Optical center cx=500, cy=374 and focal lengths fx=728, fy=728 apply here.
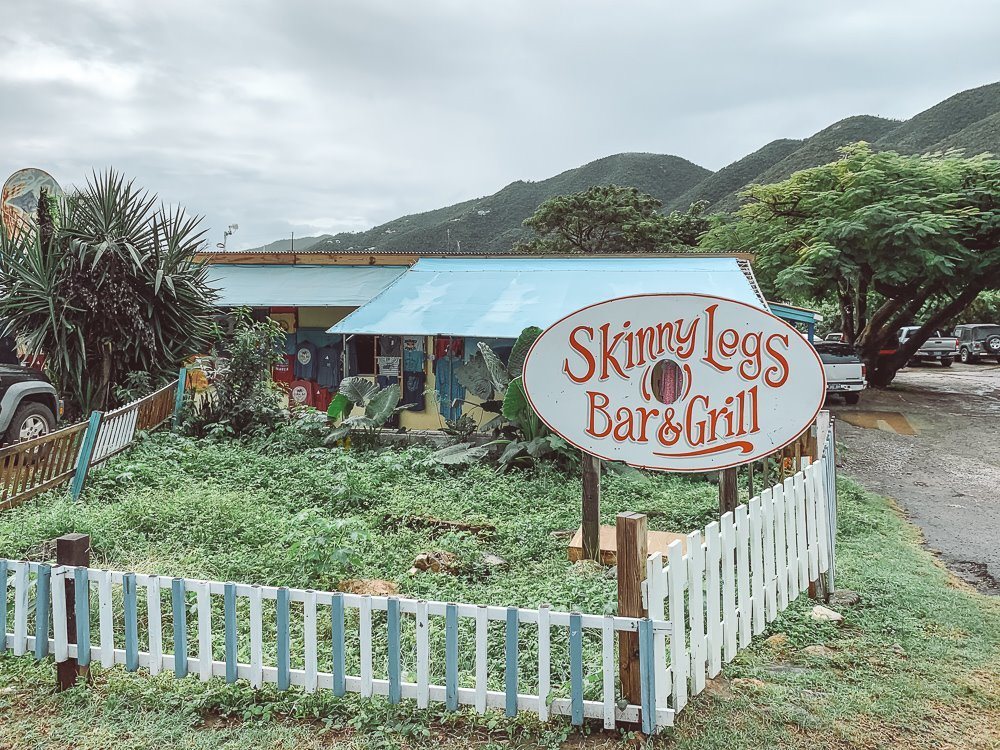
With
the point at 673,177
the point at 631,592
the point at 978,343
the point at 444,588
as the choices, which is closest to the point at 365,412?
the point at 444,588

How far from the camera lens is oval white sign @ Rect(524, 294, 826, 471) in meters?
4.49

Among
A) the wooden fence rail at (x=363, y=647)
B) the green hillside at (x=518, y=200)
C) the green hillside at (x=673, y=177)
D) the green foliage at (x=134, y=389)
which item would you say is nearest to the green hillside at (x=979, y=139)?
the green hillside at (x=673, y=177)

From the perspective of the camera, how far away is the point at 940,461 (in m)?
11.5

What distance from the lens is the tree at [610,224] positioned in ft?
129

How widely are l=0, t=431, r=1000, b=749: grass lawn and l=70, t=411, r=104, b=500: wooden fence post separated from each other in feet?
0.60

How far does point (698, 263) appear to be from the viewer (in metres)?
14.4

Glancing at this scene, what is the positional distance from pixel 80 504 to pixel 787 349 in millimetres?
6743

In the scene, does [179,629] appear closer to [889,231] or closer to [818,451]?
[818,451]

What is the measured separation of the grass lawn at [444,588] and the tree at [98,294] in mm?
2262

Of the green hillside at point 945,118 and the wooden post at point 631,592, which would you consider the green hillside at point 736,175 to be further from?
the wooden post at point 631,592

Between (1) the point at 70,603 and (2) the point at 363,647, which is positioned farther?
(1) the point at 70,603

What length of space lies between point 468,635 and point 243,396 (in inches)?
312

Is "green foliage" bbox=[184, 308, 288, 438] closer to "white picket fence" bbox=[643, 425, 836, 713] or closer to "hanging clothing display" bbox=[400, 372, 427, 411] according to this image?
"hanging clothing display" bbox=[400, 372, 427, 411]

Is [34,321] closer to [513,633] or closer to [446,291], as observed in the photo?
[446,291]
